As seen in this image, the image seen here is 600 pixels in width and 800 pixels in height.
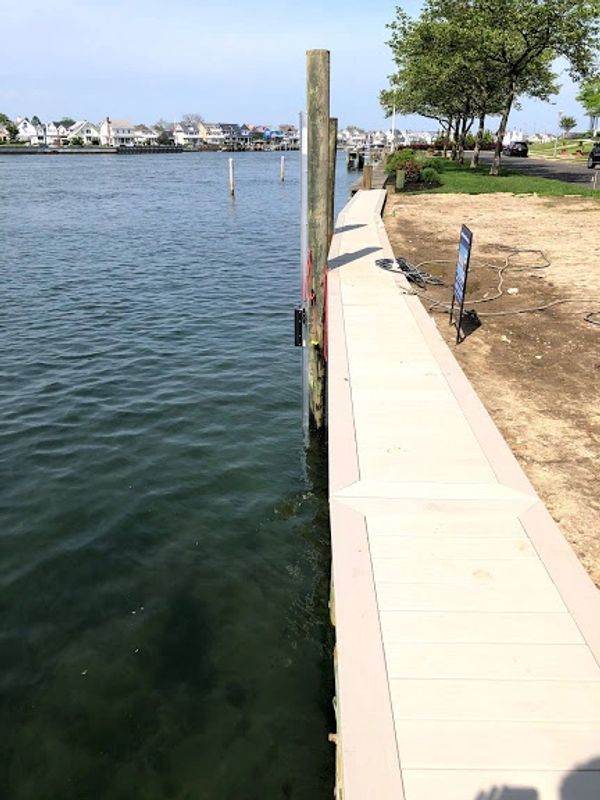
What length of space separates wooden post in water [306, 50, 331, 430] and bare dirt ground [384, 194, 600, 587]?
7.02 feet

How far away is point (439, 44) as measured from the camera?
3478cm

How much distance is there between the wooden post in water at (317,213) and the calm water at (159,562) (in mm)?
865

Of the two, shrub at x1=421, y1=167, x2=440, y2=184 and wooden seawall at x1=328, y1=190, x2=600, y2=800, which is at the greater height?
shrub at x1=421, y1=167, x2=440, y2=184

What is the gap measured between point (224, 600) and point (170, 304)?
37.6ft

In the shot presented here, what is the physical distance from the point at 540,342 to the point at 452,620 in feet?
22.3

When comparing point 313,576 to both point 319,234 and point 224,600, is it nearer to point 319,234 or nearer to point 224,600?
point 224,600

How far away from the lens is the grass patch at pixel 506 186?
26.6m

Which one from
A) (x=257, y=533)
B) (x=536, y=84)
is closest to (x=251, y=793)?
(x=257, y=533)

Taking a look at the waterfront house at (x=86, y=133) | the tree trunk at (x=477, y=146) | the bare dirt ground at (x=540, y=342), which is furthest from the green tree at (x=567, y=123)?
the waterfront house at (x=86, y=133)

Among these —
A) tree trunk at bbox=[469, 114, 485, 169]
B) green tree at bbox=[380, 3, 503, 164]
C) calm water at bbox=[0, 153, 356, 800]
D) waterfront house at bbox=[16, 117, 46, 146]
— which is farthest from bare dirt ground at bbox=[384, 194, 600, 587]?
waterfront house at bbox=[16, 117, 46, 146]

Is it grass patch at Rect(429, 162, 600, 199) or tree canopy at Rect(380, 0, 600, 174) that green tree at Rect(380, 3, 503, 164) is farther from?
grass patch at Rect(429, 162, 600, 199)

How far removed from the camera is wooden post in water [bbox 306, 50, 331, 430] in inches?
360

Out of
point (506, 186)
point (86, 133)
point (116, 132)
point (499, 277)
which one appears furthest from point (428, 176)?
point (86, 133)

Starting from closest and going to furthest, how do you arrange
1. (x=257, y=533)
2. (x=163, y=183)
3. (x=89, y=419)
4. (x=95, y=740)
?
1. (x=95, y=740)
2. (x=257, y=533)
3. (x=89, y=419)
4. (x=163, y=183)
